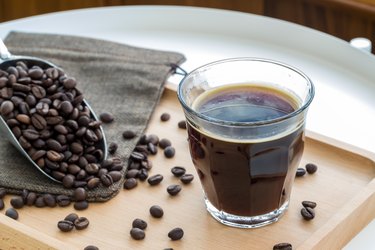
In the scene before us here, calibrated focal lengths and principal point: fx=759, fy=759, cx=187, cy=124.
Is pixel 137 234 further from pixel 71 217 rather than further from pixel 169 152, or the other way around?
pixel 169 152

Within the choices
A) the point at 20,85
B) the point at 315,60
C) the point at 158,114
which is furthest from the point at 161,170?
the point at 315,60

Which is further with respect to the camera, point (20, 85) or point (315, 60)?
point (315, 60)

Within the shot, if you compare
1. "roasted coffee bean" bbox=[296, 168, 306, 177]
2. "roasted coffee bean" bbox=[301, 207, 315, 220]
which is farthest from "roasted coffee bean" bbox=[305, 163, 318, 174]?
"roasted coffee bean" bbox=[301, 207, 315, 220]

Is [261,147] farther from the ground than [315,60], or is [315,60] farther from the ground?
[261,147]

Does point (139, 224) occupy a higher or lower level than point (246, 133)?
lower

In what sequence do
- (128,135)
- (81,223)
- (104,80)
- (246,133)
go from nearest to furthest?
(246,133) < (81,223) < (128,135) < (104,80)

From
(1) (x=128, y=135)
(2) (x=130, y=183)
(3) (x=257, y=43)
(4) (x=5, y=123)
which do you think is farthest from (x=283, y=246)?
(3) (x=257, y=43)

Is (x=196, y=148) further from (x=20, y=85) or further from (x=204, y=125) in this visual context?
(x=20, y=85)
